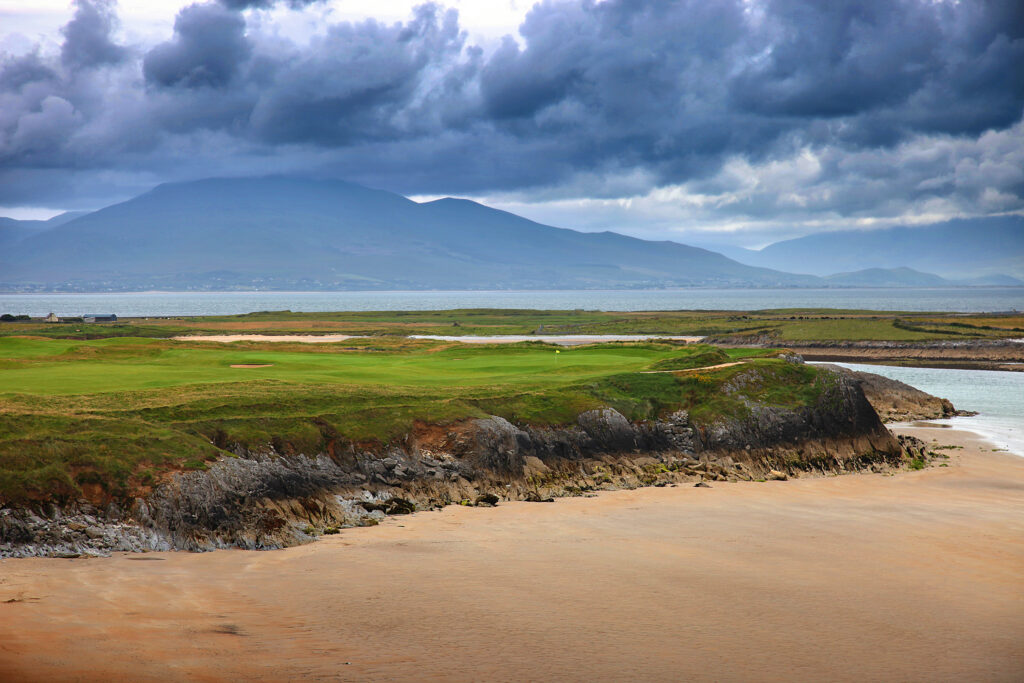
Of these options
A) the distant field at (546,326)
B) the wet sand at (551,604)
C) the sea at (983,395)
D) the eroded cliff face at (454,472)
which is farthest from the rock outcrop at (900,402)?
the distant field at (546,326)

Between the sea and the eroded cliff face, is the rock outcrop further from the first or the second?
the eroded cliff face

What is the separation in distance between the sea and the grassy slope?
14.3 meters

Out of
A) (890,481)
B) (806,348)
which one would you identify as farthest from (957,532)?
(806,348)

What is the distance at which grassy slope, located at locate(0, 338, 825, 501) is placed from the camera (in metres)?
19.0

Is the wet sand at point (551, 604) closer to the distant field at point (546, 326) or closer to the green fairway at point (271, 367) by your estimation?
the green fairway at point (271, 367)

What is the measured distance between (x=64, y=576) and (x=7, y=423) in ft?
22.1

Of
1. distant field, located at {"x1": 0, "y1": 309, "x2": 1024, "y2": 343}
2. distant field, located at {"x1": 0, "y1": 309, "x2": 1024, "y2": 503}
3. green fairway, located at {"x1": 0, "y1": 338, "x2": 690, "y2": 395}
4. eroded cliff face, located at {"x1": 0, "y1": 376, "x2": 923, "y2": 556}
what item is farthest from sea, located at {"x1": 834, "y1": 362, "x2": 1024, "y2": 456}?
distant field, located at {"x1": 0, "y1": 309, "x2": 1024, "y2": 343}

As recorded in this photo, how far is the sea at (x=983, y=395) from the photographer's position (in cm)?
4238

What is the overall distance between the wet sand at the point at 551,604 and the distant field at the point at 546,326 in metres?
90.4

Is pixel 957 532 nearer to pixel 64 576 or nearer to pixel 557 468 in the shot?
pixel 557 468

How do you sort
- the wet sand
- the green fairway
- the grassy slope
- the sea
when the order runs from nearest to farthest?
the wet sand, the grassy slope, the green fairway, the sea

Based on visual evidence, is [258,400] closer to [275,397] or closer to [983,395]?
[275,397]

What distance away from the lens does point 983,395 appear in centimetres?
6028

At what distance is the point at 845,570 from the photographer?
57.4 ft
